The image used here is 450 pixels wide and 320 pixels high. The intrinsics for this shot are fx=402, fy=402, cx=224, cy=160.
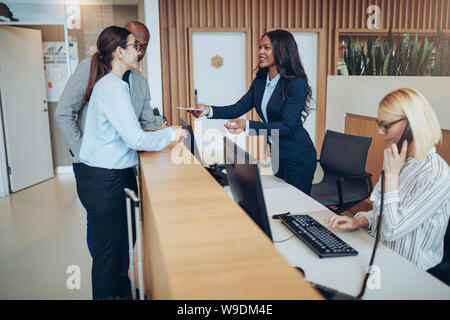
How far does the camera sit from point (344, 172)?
3.34 meters

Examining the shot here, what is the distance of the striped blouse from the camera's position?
1.50 m

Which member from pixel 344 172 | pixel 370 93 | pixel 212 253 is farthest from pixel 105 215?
pixel 370 93

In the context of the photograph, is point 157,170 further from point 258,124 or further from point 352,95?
point 352,95

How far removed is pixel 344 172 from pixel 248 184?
2189 millimetres

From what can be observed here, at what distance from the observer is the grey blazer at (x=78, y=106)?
92.3 inches

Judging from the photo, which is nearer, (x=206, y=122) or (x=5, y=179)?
(x=5, y=179)

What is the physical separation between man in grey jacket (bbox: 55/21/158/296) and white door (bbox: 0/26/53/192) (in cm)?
311

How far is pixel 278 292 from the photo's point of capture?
0.76 m

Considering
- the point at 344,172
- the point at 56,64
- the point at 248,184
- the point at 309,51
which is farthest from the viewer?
the point at 309,51

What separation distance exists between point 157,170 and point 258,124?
37.5 inches

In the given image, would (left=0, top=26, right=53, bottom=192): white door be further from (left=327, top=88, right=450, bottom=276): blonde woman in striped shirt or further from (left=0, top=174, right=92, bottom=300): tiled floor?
(left=327, top=88, right=450, bottom=276): blonde woman in striped shirt

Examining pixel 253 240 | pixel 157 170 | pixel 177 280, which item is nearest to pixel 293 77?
pixel 157 170

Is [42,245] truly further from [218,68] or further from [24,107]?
[218,68]

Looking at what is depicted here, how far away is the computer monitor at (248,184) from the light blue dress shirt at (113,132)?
1.44 feet
